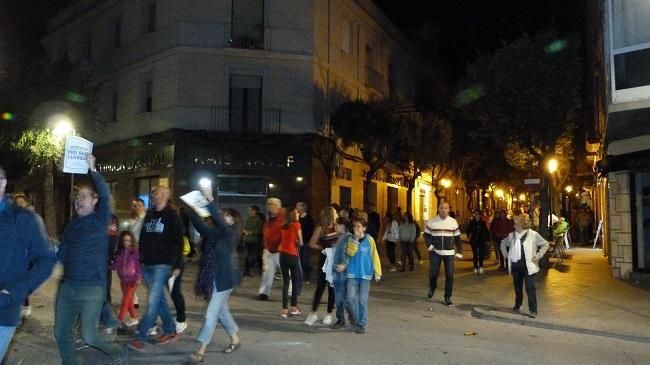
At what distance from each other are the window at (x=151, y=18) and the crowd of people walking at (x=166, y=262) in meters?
14.3

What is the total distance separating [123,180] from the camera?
25.1m

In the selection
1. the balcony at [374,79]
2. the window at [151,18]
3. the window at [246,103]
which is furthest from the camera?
the balcony at [374,79]

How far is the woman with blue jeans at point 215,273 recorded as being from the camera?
21.3 feet

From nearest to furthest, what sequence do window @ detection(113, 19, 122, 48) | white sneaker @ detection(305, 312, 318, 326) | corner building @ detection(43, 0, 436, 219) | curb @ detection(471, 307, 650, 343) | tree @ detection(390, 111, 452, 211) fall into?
curb @ detection(471, 307, 650, 343), white sneaker @ detection(305, 312, 318, 326), corner building @ detection(43, 0, 436, 219), tree @ detection(390, 111, 452, 211), window @ detection(113, 19, 122, 48)

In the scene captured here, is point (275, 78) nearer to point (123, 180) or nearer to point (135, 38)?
point (135, 38)

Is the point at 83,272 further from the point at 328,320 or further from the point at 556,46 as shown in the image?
the point at 556,46

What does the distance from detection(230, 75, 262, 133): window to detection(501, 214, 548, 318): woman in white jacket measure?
1376 cm

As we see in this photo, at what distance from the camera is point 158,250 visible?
702 cm

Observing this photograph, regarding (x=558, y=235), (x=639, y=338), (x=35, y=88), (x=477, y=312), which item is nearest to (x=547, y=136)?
(x=558, y=235)

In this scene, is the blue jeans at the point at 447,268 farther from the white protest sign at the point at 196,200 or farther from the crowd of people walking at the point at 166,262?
the white protest sign at the point at 196,200

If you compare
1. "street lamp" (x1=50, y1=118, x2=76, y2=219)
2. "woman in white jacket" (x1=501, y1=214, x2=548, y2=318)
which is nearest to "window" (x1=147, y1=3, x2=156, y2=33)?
"street lamp" (x1=50, y1=118, x2=76, y2=219)

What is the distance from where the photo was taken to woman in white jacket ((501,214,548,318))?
997 centimetres

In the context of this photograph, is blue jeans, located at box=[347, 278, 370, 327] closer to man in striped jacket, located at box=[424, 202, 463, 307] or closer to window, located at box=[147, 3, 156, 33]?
man in striped jacket, located at box=[424, 202, 463, 307]

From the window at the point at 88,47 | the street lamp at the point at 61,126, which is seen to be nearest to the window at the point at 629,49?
the street lamp at the point at 61,126
